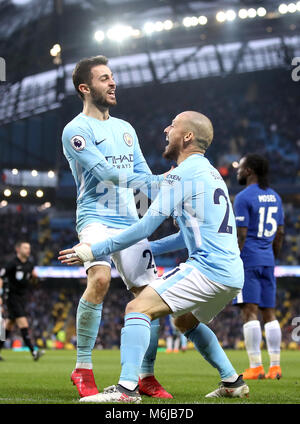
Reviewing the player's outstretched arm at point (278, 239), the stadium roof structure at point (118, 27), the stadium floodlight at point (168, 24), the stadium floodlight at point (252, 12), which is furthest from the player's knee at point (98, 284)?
the stadium floodlight at point (168, 24)

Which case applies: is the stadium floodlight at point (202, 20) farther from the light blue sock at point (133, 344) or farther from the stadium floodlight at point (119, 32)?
the light blue sock at point (133, 344)

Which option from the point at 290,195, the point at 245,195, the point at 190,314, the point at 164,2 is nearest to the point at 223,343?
the point at 290,195

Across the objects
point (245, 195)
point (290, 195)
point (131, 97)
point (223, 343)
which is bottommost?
point (223, 343)

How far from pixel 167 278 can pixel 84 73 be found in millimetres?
1887

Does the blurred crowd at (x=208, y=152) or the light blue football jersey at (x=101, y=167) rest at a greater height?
the blurred crowd at (x=208, y=152)

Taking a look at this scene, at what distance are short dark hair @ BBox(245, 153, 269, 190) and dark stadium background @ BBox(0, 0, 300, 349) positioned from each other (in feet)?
63.7

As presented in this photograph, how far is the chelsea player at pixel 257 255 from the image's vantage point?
725cm

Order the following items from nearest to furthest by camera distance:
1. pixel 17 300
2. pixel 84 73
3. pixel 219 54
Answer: pixel 84 73 < pixel 17 300 < pixel 219 54

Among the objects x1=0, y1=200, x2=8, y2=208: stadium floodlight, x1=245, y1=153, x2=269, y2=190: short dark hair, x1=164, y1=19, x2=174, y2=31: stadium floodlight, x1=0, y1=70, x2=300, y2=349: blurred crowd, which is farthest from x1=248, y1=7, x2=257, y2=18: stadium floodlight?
x1=245, y1=153, x2=269, y2=190: short dark hair

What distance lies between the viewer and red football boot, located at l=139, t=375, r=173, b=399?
4.93m

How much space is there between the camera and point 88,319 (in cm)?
475

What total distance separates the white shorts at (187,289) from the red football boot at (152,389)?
917 mm

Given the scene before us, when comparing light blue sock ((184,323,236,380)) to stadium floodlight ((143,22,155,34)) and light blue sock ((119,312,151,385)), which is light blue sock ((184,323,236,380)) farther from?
stadium floodlight ((143,22,155,34))
